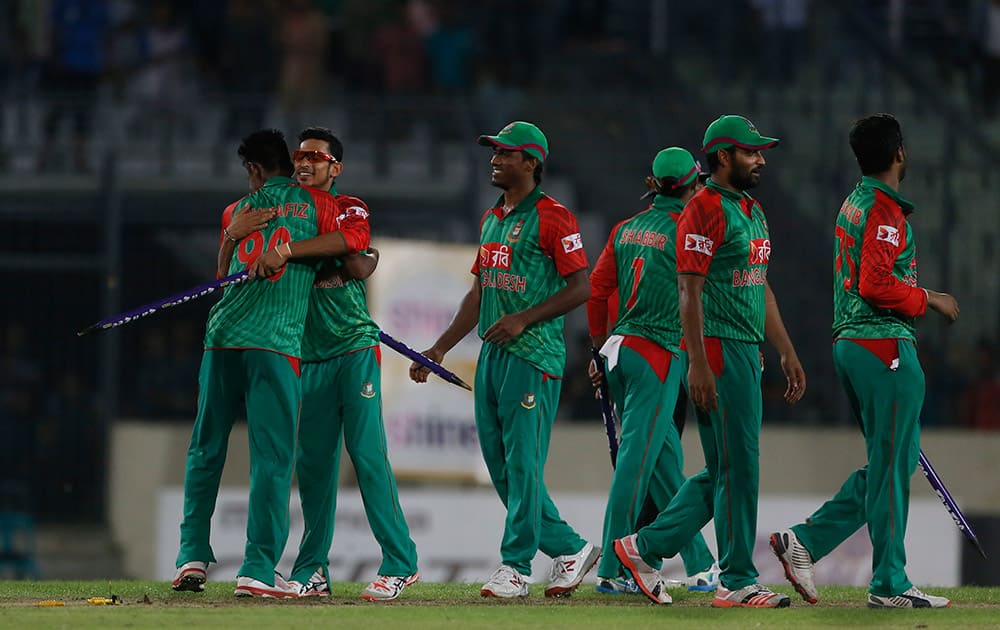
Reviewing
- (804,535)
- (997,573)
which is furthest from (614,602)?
(997,573)

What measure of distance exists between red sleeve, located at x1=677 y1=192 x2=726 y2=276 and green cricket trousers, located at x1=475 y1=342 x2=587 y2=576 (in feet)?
3.25

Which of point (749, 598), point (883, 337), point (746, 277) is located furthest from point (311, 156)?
point (749, 598)

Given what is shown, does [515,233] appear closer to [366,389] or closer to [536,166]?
[536,166]

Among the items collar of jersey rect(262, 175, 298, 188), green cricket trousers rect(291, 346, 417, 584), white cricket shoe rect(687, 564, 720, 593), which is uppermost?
collar of jersey rect(262, 175, 298, 188)

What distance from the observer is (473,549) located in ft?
47.2

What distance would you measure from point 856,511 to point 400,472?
270 inches

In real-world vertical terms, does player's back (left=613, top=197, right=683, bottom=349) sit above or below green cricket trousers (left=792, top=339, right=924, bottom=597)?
above

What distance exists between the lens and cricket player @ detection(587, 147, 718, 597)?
8.63 metres

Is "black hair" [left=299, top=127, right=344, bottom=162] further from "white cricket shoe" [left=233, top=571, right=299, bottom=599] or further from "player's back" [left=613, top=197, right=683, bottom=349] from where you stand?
"white cricket shoe" [left=233, top=571, right=299, bottom=599]

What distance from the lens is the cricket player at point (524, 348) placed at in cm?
845

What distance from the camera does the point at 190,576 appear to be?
8352 mm

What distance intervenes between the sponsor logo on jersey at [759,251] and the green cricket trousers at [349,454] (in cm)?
182

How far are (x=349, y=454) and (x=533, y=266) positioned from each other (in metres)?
1.24

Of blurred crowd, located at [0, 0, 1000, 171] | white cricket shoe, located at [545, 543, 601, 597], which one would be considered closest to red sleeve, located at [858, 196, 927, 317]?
white cricket shoe, located at [545, 543, 601, 597]
